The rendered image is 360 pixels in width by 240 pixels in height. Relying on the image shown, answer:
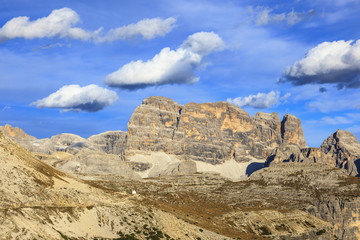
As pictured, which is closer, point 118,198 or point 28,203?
point 28,203

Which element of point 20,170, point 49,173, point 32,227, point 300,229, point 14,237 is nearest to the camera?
point 14,237

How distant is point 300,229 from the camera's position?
151 m

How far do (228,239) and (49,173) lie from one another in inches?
1529

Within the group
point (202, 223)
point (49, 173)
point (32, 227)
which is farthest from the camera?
point (202, 223)

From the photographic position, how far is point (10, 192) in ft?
252

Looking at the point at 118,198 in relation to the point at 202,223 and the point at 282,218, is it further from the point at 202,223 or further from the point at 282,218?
the point at 282,218

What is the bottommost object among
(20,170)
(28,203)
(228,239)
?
(228,239)

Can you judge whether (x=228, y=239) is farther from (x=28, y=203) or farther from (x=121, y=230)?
(x=28, y=203)

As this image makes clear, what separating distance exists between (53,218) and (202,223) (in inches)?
1700

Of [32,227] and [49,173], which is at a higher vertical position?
[49,173]

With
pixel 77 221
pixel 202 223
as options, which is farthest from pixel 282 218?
pixel 77 221

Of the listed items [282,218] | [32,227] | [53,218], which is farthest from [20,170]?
[282,218]

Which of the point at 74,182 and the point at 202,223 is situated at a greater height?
the point at 74,182

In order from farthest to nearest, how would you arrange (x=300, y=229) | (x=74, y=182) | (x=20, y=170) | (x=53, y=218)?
1. (x=300, y=229)
2. (x=74, y=182)
3. (x=20, y=170)
4. (x=53, y=218)
